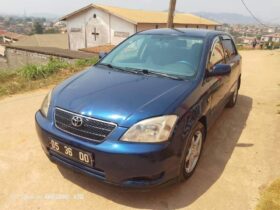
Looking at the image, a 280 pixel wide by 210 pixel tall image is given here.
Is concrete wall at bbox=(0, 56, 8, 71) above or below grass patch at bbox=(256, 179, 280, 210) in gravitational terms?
below

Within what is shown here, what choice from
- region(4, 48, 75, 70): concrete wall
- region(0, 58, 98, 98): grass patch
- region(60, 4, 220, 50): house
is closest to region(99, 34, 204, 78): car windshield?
region(0, 58, 98, 98): grass patch

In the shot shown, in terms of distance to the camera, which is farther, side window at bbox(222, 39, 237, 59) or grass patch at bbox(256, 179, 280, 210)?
side window at bbox(222, 39, 237, 59)

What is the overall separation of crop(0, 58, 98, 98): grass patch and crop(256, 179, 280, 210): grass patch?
5.70m

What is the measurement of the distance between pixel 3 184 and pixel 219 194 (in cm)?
239

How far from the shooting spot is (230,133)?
4.56 metres

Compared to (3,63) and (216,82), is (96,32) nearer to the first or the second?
(3,63)

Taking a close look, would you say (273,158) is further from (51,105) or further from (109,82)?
(51,105)

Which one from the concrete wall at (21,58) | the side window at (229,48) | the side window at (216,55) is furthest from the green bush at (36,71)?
the concrete wall at (21,58)

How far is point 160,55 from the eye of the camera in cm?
378

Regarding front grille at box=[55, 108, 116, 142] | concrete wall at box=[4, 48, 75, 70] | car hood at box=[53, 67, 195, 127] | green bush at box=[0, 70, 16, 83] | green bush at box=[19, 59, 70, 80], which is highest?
car hood at box=[53, 67, 195, 127]

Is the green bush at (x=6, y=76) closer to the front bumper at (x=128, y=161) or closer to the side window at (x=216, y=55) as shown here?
the front bumper at (x=128, y=161)

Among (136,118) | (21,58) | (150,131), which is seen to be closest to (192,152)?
(150,131)

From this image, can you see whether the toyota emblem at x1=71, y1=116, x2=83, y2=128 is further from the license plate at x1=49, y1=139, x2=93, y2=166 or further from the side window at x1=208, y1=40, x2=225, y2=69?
the side window at x1=208, y1=40, x2=225, y2=69

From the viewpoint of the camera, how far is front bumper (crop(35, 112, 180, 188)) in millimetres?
2465
